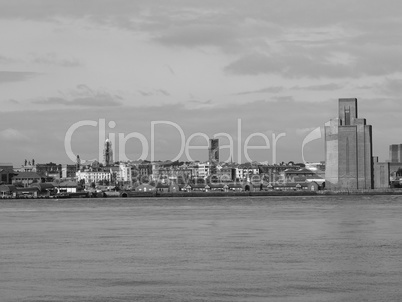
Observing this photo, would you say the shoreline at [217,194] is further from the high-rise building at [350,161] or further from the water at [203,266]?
the water at [203,266]

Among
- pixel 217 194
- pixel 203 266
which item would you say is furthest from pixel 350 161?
pixel 203 266

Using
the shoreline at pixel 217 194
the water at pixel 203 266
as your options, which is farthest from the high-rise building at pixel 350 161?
the water at pixel 203 266

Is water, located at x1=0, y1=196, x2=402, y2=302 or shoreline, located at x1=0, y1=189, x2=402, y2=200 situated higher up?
water, located at x1=0, y1=196, x2=402, y2=302

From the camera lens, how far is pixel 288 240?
41.7 m

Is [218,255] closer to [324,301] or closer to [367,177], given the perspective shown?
[324,301]

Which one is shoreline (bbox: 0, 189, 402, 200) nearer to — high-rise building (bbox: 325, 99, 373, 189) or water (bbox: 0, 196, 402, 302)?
high-rise building (bbox: 325, 99, 373, 189)

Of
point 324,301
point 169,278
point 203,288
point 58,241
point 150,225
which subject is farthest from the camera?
point 150,225

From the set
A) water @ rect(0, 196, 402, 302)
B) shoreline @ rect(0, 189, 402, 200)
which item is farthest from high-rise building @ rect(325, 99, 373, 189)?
water @ rect(0, 196, 402, 302)

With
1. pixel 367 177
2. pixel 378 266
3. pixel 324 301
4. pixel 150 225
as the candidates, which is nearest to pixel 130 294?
pixel 324 301

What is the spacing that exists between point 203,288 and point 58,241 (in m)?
17.2

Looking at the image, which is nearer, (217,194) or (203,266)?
(203,266)

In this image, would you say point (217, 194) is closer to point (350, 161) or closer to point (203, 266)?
point (350, 161)

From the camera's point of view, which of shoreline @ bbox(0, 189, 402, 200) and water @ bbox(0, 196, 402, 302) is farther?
shoreline @ bbox(0, 189, 402, 200)

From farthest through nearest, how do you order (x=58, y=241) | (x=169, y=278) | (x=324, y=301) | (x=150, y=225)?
(x=150, y=225)
(x=58, y=241)
(x=169, y=278)
(x=324, y=301)
